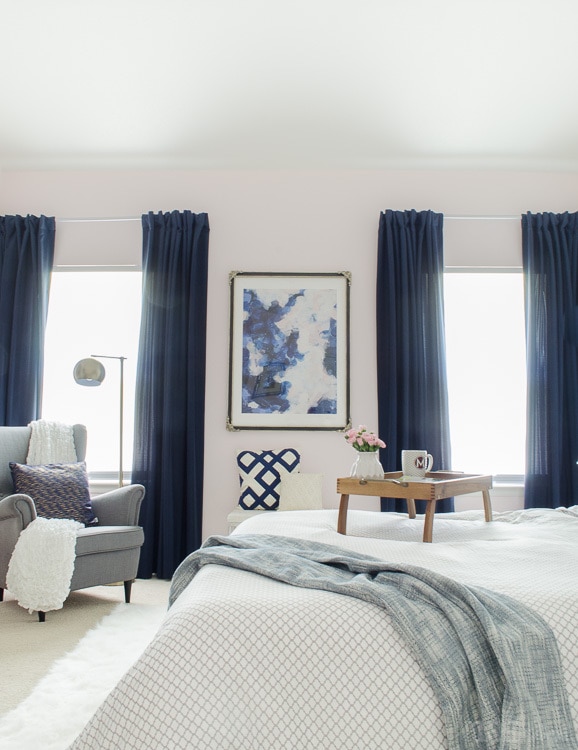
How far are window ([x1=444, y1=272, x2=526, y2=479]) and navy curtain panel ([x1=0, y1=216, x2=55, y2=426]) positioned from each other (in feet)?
10.2

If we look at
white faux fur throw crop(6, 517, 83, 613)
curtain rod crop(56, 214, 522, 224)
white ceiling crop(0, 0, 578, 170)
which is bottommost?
white faux fur throw crop(6, 517, 83, 613)

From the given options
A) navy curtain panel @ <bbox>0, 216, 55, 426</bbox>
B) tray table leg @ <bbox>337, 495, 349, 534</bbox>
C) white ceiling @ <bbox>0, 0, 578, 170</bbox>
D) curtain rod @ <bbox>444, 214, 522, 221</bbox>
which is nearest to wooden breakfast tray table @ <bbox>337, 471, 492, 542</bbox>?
tray table leg @ <bbox>337, 495, 349, 534</bbox>

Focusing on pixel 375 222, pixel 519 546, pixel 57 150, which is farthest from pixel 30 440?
pixel 519 546

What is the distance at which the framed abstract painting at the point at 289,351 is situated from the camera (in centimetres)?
486

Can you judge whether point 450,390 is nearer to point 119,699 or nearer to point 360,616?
point 360,616

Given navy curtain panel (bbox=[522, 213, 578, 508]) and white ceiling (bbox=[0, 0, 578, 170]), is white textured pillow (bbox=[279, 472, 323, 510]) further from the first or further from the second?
white ceiling (bbox=[0, 0, 578, 170])

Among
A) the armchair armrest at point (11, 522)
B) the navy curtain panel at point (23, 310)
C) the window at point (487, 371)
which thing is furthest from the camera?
the window at point (487, 371)

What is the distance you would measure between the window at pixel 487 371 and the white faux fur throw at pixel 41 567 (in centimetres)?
289

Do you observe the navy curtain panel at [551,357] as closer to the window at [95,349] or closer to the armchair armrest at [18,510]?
the window at [95,349]

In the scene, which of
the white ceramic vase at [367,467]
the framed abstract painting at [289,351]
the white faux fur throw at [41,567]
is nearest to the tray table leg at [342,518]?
the white ceramic vase at [367,467]

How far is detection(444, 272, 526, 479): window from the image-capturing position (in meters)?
4.99

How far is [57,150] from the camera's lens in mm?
4824

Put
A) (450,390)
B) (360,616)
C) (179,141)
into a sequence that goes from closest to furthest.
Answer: (360,616) < (179,141) < (450,390)

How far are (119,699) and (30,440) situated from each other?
10.9 feet
